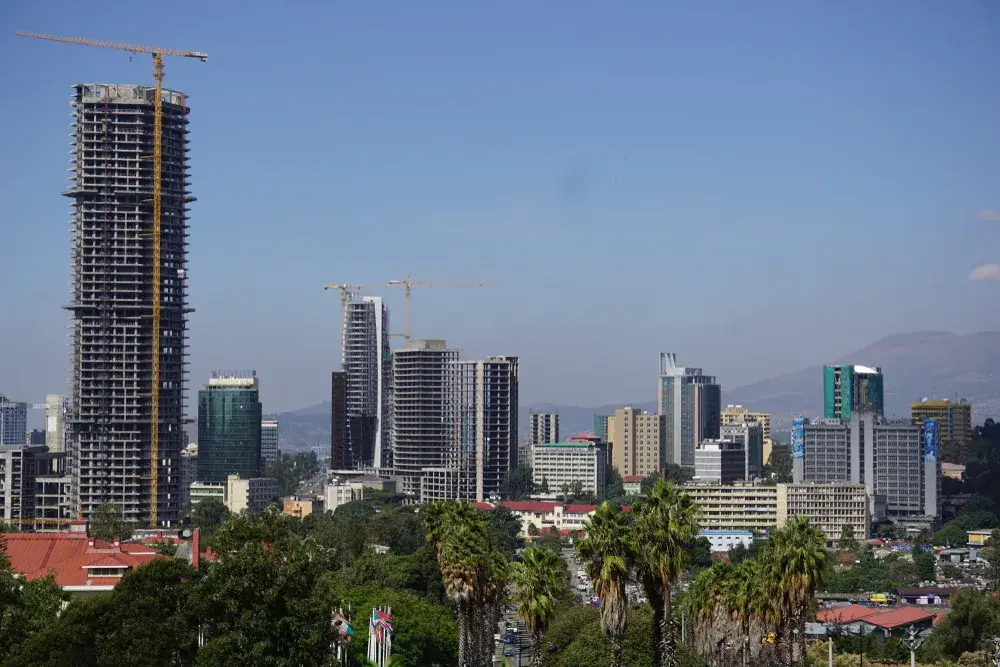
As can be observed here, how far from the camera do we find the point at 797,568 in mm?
57469

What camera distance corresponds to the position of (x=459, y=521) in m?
67.1

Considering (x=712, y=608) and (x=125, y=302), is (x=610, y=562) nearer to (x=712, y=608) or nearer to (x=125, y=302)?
(x=712, y=608)

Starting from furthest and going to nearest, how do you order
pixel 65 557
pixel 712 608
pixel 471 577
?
pixel 65 557, pixel 712 608, pixel 471 577

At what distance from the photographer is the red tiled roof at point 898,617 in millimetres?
101750

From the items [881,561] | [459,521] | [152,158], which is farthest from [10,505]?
[459,521]

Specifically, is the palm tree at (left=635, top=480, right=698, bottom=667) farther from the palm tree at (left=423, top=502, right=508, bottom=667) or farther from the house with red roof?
the house with red roof

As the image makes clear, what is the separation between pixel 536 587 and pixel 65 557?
2821 centimetres

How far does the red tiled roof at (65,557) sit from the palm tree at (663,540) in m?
27.8

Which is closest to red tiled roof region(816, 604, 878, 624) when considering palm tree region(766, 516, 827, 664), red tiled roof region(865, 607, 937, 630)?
red tiled roof region(865, 607, 937, 630)

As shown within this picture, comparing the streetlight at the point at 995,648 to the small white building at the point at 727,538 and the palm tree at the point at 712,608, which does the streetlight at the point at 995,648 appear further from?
the small white building at the point at 727,538

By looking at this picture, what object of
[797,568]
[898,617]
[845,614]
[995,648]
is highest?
[797,568]

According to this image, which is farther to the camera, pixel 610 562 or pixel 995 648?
pixel 995 648

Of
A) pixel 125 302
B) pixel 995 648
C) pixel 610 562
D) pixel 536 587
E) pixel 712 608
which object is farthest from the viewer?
pixel 125 302

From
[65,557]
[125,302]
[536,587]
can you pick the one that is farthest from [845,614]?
[125,302]
